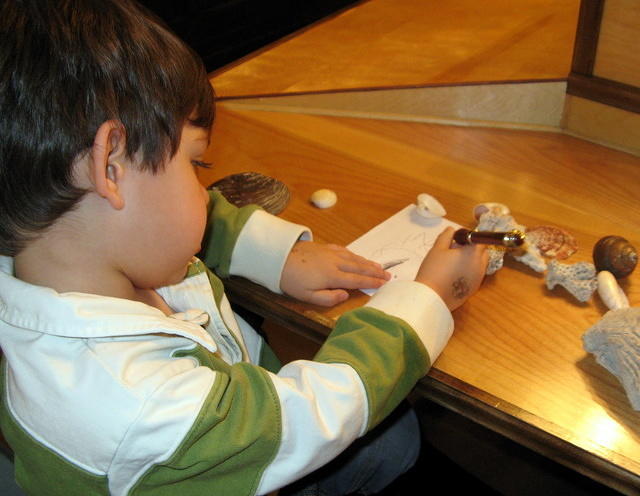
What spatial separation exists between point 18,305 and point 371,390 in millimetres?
359

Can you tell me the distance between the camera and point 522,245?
82 centimetres

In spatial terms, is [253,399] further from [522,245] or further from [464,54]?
[464,54]

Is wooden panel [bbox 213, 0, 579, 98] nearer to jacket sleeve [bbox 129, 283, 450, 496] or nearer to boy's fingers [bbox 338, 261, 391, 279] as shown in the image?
boy's fingers [bbox 338, 261, 391, 279]

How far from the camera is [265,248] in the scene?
2.92ft

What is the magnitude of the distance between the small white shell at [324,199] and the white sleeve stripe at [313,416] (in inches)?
13.7

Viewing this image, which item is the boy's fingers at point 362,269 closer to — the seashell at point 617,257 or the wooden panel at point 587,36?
the seashell at point 617,257

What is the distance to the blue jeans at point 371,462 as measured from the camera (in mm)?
935

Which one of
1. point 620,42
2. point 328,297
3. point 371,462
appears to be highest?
point 620,42

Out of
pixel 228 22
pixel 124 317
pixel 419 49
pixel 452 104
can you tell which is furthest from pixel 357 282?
pixel 228 22

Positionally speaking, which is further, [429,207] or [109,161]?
[429,207]

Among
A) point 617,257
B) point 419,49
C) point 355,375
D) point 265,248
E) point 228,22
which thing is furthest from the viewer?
point 228,22

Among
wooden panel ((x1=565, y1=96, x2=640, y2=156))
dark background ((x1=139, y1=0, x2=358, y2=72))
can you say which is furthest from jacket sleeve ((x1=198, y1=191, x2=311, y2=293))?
dark background ((x1=139, y1=0, x2=358, y2=72))

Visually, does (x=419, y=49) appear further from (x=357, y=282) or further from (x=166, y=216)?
(x=166, y=216)

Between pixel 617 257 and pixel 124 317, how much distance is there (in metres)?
0.57
